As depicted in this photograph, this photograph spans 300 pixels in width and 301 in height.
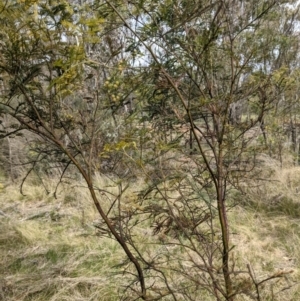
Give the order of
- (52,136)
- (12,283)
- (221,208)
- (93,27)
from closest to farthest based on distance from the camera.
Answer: (93,27) < (52,136) < (221,208) < (12,283)

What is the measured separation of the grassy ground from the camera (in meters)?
Result: 2.55

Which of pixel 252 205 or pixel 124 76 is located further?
pixel 252 205

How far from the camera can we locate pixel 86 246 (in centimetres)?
335

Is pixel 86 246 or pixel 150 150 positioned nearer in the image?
pixel 150 150

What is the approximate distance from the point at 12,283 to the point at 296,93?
5.24 metres

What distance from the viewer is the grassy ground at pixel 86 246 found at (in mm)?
Result: 2547

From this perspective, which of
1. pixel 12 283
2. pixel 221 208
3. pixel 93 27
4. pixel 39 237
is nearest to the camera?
pixel 93 27

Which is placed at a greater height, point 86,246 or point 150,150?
point 150,150

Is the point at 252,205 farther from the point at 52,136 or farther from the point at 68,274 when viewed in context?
the point at 52,136

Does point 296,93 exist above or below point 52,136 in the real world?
above

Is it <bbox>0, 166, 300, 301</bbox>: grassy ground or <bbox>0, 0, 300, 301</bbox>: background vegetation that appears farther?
<bbox>0, 166, 300, 301</bbox>: grassy ground

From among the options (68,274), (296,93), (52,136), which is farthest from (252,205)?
(52,136)

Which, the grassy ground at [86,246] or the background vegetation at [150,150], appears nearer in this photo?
the background vegetation at [150,150]

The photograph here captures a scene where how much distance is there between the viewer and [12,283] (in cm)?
267
